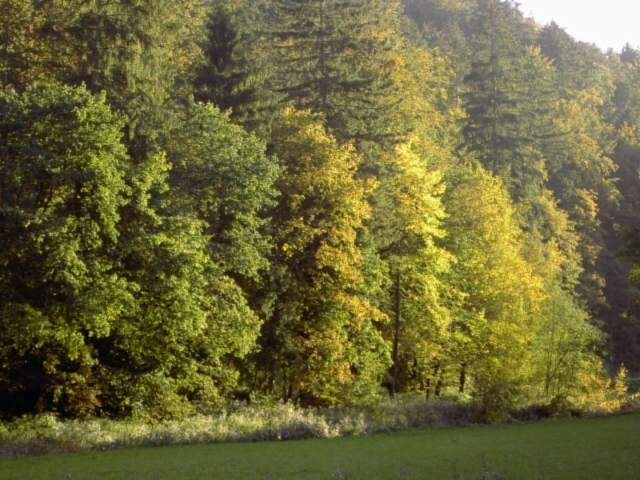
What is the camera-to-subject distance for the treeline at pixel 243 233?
93.1 ft

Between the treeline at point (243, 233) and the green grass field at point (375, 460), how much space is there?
6.45m

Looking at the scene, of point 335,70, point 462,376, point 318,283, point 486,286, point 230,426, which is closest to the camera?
point 230,426

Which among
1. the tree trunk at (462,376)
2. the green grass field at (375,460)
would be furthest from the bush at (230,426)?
the tree trunk at (462,376)

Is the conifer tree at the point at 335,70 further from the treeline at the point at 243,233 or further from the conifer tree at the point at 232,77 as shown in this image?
the conifer tree at the point at 232,77

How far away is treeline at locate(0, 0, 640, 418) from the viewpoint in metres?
28.4

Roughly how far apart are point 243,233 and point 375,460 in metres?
15.0

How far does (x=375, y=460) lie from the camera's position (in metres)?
23.0

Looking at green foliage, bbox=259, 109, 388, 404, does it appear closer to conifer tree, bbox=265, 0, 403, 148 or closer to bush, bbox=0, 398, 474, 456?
bush, bbox=0, 398, 474, 456

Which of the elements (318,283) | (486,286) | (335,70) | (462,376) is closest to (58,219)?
(318,283)

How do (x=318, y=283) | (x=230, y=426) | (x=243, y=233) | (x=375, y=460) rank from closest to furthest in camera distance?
(x=375, y=460), (x=230, y=426), (x=243, y=233), (x=318, y=283)

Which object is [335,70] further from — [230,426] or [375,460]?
[375,460]

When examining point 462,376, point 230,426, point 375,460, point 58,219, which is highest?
point 58,219

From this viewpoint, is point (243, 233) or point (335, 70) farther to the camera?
point (335, 70)

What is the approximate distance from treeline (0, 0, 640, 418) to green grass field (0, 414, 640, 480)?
6445 millimetres
